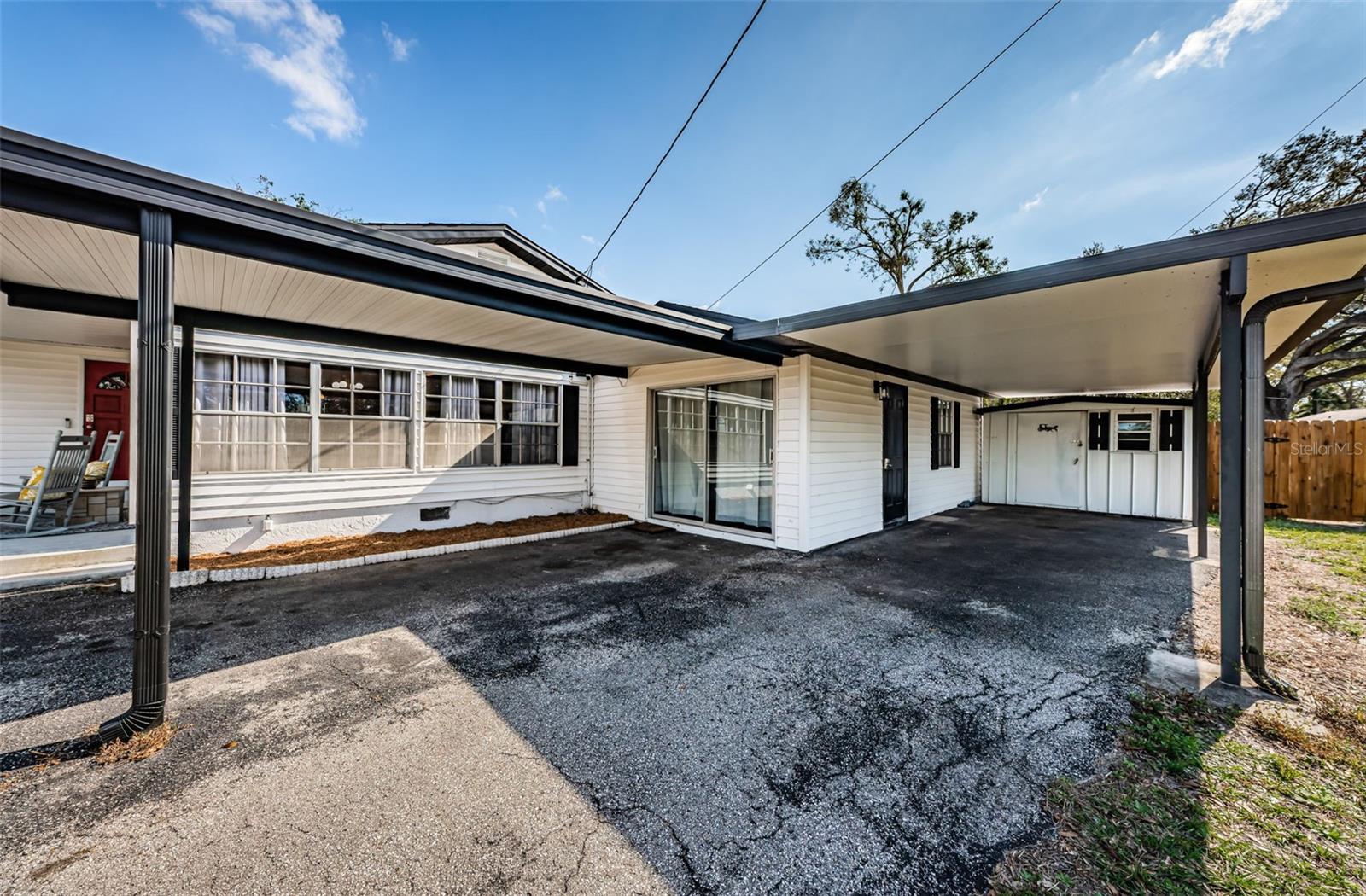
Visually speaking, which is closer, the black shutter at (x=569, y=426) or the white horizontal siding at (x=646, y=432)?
the white horizontal siding at (x=646, y=432)

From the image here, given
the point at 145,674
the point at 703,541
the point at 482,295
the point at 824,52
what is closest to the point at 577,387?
the point at 703,541

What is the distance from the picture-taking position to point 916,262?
15172 millimetres

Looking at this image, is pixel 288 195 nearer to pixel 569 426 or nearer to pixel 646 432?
pixel 569 426

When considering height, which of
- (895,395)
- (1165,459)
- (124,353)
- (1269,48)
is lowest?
(1165,459)

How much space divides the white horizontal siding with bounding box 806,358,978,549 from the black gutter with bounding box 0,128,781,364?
270cm

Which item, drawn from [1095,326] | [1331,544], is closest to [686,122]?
[1095,326]

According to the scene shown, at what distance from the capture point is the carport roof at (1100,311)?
2557 mm

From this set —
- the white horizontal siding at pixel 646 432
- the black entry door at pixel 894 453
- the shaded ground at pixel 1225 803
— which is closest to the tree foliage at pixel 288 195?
the white horizontal siding at pixel 646 432

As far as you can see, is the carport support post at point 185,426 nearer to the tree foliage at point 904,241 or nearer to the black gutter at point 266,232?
the black gutter at point 266,232

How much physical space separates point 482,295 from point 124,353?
21.0 ft

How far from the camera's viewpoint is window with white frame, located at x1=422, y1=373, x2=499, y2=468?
677 centimetres

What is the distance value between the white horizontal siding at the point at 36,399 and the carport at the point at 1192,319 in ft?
26.5

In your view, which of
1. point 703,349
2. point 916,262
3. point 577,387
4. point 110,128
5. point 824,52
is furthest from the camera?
point 916,262

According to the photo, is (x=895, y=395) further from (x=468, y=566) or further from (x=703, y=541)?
(x=468, y=566)
